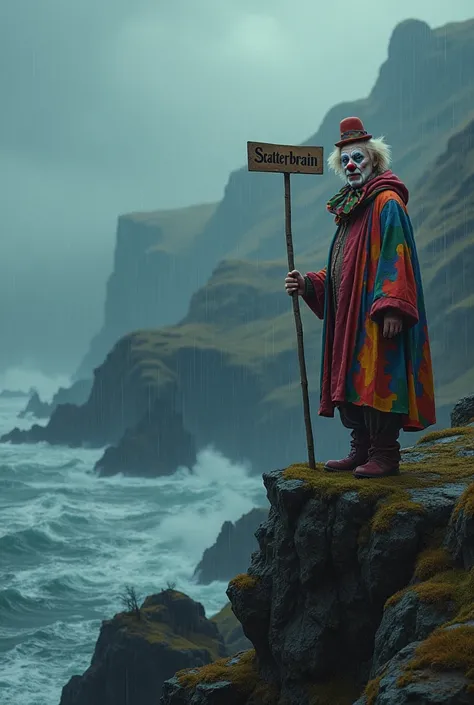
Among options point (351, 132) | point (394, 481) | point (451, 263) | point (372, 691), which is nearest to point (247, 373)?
point (451, 263)

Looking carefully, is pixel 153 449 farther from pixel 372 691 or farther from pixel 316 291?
pixel 372 691

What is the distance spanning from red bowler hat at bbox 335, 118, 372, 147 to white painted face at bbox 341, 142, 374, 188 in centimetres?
7

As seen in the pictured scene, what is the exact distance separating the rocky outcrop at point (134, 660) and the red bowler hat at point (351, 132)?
1297 inches

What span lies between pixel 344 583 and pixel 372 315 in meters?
2.52

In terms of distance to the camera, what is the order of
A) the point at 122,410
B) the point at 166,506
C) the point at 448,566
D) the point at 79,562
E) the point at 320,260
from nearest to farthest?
the point at 448,566, the point at 79,562, the point at 166,506, the point at 122,410, the point at 320,260

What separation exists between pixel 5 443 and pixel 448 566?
169 meters

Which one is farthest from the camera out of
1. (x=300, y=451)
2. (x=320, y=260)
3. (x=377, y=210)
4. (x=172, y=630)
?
(x=320, y=260)

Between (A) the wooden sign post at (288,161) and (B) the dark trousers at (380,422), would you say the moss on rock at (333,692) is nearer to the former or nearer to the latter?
(A) the wooden sign post at (288,161)

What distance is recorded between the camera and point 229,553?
7494 centimetres

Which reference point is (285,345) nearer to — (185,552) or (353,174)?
(185,552)

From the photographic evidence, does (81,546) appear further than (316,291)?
Yes

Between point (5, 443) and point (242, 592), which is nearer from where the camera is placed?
point (242, 592)

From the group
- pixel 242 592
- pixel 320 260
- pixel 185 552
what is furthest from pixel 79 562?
pixel 320 260

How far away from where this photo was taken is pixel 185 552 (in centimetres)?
8338
